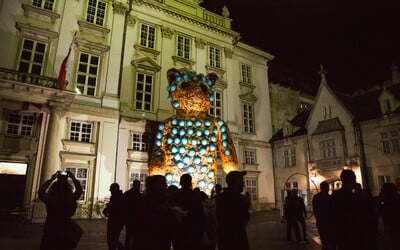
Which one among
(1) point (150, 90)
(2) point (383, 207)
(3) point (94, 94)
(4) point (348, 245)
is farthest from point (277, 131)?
(4) point (348, 245)

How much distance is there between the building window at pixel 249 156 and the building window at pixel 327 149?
18.6 feet

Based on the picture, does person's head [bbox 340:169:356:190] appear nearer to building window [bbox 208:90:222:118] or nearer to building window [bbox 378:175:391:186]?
building window [bbox 378:175:391:186]

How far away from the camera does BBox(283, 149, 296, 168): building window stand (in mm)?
23284

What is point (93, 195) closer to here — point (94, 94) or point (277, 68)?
point (94, 94)

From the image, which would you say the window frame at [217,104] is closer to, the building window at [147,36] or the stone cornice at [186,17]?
the stone cornice at [186,17]

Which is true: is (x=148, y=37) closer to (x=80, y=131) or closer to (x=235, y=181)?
(x=80, y=131)

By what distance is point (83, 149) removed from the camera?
16672mm

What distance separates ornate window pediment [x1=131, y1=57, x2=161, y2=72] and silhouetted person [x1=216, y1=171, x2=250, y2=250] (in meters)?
17.4

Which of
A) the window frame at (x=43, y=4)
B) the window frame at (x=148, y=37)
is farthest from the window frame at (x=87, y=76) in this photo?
the window frame at (x=148, y=37)

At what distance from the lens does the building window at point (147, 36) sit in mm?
20547

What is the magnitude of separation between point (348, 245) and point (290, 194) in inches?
210

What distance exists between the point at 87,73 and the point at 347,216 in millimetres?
17996

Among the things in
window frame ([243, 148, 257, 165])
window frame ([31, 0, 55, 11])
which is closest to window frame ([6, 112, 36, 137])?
window frame ([31, 0, 55, 11])

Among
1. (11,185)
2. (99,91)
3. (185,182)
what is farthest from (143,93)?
(185,182)
